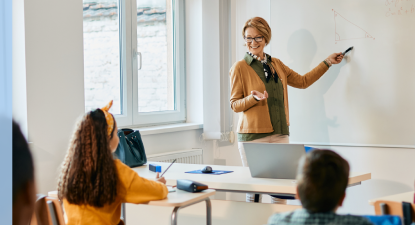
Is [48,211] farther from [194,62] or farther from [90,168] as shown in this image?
[194,62]

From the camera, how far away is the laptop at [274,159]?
1996 millimetres

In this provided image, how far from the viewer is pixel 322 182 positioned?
1.17 m

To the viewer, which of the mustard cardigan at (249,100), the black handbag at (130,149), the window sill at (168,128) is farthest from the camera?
the window sill at (168,128)

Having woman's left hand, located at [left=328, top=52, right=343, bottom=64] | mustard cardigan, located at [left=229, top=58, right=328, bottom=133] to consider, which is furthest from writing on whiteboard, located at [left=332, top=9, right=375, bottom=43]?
mustard cardigan, located at [left=229, top=58, right=328, bottom=133]

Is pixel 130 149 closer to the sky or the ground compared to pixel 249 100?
closer to the ground

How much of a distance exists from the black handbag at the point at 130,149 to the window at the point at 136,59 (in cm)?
70

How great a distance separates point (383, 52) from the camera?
3137mm

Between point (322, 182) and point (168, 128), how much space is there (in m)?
2.57

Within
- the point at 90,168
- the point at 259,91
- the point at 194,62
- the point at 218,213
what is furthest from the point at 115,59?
the point at 90,168

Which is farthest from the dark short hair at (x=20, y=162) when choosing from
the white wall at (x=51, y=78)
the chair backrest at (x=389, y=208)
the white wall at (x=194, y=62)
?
the white wall at (x=194, y=62)

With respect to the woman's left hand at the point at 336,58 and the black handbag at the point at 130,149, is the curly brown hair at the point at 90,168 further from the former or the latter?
Answer: the woman's left hand at the point at 336,58

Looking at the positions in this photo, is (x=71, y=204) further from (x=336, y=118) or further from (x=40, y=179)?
(x=336, y=118)

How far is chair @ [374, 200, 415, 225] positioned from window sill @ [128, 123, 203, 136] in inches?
85.7

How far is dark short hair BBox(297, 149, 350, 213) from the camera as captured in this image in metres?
1.16
